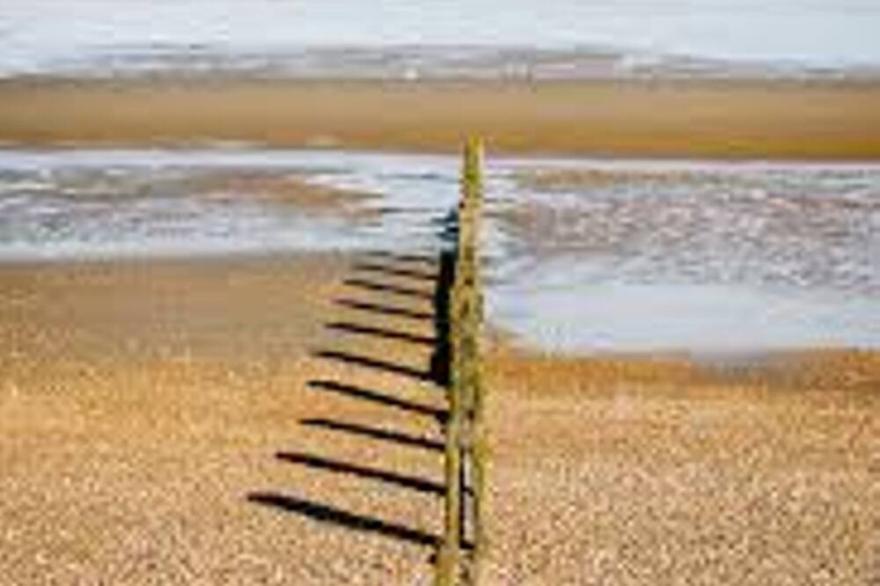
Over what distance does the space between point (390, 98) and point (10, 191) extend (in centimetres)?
1787

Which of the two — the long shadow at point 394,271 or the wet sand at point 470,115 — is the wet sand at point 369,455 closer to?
the long shadow at point 394,271

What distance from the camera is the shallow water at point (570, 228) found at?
2434cm

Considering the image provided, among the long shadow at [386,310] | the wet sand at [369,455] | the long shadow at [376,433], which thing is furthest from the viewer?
the long shadow at [386,310]

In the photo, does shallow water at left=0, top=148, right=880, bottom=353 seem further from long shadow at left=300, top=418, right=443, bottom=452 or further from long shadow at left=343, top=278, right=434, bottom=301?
long shadow at left=300, top=418, right=443, bottom=452

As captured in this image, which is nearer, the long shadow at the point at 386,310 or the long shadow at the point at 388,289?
the long shadow at the point at 386,310

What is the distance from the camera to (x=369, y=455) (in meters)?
17.8

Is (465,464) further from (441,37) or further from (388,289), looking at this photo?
(441,37)

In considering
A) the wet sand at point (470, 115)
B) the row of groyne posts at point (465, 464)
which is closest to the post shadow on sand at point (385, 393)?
the row of groyne posts at point (465, 464)

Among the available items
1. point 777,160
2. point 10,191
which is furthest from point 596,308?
point 777,160

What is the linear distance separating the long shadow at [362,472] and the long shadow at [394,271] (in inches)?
328

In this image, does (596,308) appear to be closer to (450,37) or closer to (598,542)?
(598,542)

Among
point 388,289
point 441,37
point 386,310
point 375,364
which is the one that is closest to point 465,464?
point 375,364

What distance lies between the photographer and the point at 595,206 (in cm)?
3278

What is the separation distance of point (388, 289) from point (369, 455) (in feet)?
25.8
